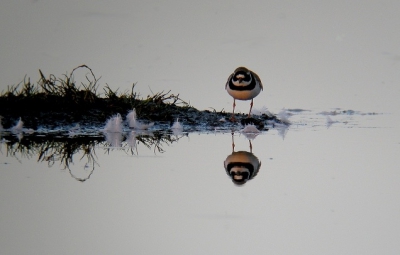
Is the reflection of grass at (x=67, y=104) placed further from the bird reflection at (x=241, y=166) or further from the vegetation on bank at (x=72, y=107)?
the bird reflection at (x=241, y=166)

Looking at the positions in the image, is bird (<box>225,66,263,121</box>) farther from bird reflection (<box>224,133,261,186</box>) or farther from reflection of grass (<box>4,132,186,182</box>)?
bird reflection (<box>224,133,261,186</box>)

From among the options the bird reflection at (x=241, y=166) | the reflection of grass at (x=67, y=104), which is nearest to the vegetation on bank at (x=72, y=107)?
the reflection of grass at (x=67, y=104)

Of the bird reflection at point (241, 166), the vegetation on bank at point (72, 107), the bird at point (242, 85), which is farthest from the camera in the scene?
the bird at point (242, 85)

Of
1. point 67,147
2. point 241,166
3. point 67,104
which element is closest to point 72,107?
point 67,104

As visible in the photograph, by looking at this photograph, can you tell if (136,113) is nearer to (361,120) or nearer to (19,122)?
(19,122)

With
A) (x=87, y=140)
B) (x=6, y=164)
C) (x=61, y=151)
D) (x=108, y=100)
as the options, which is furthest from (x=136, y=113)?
(x=6, y=164)

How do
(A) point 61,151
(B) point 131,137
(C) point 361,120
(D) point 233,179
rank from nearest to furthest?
(D) point 233,179
(A) point 61,151
(B) point 131,137
(C) point 361,120
